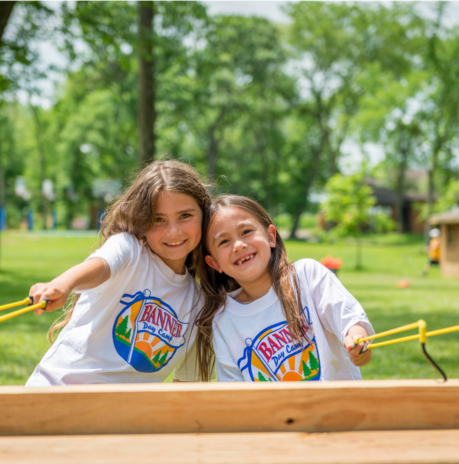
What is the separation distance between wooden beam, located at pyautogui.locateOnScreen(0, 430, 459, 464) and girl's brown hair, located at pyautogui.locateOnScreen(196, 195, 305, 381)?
3.20 feet

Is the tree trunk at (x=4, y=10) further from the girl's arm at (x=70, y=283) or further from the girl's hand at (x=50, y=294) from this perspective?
the girl's hand at (x=50, y=294)

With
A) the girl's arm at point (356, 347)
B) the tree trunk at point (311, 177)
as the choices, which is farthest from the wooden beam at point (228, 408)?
the tree trunk at point (311, 177)

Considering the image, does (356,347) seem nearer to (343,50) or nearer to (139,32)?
(139,32)

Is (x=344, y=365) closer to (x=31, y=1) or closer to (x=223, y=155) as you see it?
(x=31, y=1)

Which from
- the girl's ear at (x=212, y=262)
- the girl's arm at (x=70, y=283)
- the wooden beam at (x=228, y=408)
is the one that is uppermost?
the girl's arm at (x=70, y=283)

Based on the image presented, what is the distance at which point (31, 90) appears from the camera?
1155cm

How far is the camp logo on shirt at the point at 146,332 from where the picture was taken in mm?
2330

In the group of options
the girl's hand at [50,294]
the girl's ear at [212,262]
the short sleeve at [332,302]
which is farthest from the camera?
the girl's ear at [212,262]

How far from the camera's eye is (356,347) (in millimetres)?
1854

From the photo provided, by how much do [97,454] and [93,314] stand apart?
3.76 ft

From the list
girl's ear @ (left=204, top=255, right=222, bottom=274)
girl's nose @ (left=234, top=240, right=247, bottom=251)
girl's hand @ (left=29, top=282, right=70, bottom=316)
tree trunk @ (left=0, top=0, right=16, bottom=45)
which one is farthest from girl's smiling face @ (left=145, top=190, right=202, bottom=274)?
tree trunk @ (left=0, top=0, right=16, bottom=45)

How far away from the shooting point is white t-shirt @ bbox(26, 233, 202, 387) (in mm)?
2250

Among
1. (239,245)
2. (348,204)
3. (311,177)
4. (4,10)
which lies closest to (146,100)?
(4,10)

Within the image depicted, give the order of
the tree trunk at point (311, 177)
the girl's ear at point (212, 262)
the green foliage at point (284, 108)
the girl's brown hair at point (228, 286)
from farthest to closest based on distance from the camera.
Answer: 1. the tree trunk at point (311, 177)
2. the green foliage at point (284, 108)
3. the girl's ear at point (212, 262)
4. the girl's brown hair at point (228, 286)
